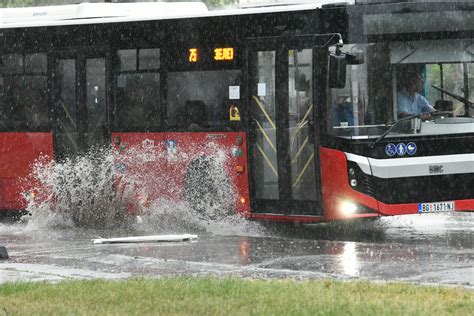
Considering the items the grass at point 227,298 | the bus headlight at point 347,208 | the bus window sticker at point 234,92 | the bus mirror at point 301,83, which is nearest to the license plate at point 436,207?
the bus headlight at point 347,208

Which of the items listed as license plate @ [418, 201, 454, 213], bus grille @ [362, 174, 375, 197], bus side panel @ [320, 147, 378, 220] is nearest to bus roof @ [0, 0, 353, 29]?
bus side panel @ [320, 147, 378, 220]

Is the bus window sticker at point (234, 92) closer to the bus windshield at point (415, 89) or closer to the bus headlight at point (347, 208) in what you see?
the bus windshield at point (415, 89)

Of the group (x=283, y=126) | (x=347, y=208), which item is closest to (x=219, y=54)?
(x=283, y=126)

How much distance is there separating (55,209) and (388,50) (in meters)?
6.52

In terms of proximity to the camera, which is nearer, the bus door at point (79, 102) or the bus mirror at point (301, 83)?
the bus mirror at point (301, 83)

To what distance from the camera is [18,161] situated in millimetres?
20875

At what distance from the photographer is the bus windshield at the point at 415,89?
16781 mm

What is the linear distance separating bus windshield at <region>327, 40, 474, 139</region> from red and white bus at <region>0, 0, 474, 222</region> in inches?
0.8

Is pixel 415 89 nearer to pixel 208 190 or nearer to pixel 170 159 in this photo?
pixel 208 190

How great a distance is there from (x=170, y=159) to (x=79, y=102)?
7.13 ft

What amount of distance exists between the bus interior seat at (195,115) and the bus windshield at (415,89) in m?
2.80

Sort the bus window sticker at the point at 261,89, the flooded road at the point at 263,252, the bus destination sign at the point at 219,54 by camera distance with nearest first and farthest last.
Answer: the flooded road at the point at 263,252 < the bus window sticker at the point at 261,89 < the bus destination sign at the point at 219,54

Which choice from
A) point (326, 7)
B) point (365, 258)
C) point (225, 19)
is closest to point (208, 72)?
point (225, 19)

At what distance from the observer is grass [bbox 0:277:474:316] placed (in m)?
10.2
